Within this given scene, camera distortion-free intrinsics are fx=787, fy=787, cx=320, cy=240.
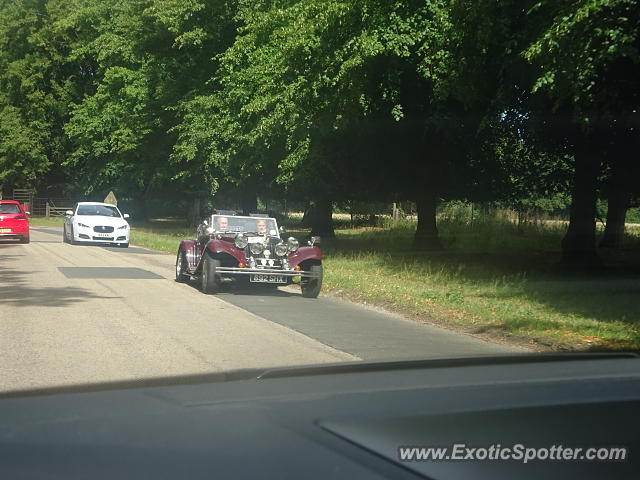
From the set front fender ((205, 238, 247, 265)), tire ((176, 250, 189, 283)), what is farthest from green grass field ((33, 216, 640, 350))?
tire ((176, 250, 189, 283))

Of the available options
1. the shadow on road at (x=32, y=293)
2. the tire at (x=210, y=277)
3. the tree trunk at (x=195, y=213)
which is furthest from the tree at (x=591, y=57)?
the tree trunk at (x=195, y=213)

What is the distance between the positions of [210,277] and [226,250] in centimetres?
60

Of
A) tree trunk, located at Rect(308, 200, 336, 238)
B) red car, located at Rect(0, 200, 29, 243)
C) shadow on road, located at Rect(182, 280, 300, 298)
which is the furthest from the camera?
tree trunk, located at Rect(308, 200, 336, 238)

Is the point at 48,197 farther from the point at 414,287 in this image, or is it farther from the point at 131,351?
the point at 131,351

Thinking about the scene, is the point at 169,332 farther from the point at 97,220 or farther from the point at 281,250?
the point at 97,220

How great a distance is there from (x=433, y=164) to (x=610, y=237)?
33.1 feet

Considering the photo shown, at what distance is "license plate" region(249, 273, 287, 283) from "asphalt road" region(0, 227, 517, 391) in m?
0.35

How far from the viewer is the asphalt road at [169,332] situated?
787 cm

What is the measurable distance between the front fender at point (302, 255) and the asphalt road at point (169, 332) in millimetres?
719

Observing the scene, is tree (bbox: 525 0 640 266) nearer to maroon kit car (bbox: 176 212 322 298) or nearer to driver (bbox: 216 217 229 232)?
maroon kit car (bbox: 176 212 322 298)

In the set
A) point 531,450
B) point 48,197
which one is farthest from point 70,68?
point 531,450

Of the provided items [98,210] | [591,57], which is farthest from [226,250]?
[98,210]

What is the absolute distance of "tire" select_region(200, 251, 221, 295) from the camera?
1497cm

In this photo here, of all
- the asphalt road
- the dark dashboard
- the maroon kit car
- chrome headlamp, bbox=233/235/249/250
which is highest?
the dark dashboard
